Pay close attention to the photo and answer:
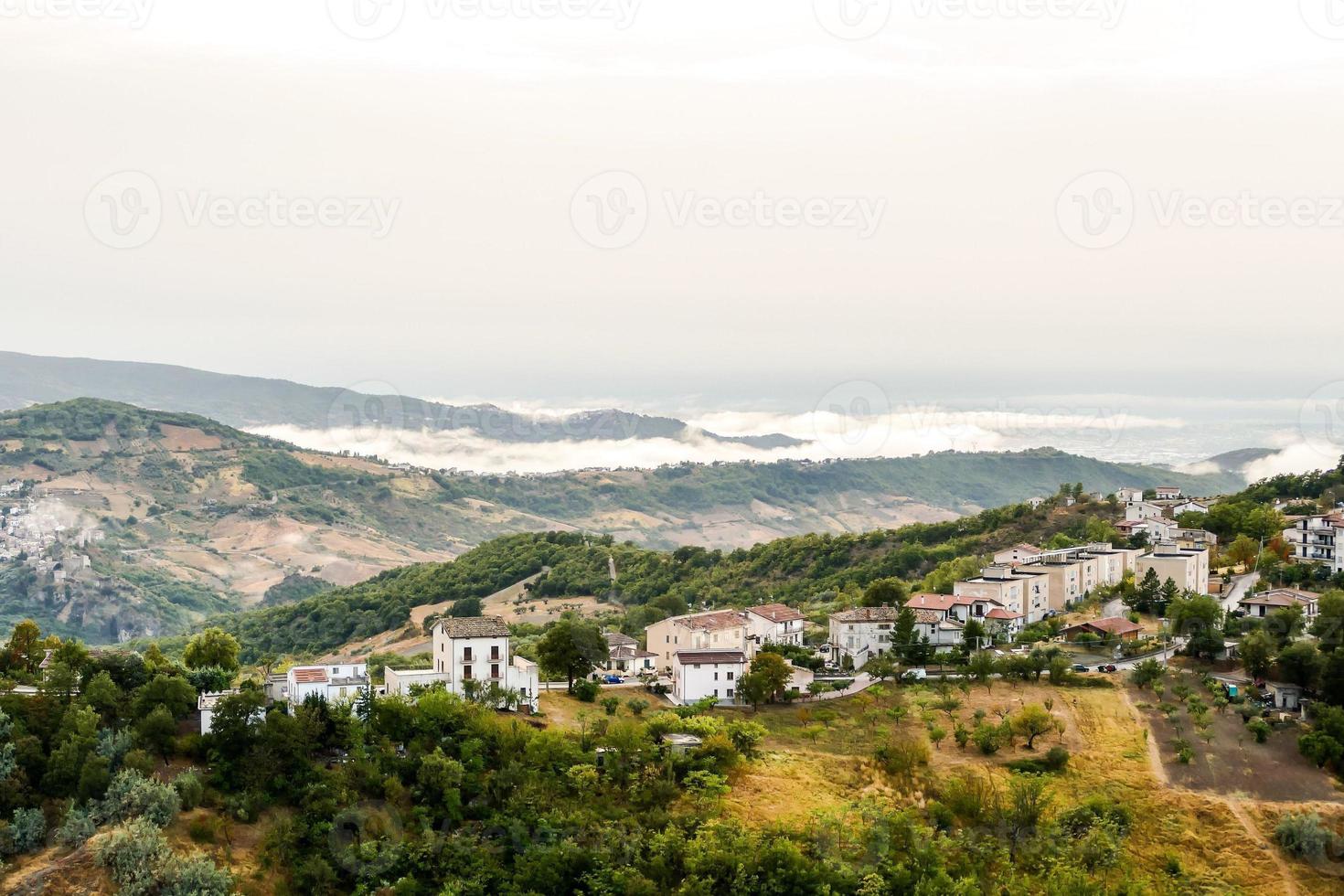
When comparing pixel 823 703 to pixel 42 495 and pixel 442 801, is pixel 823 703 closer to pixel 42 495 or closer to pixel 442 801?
pixel 442 801

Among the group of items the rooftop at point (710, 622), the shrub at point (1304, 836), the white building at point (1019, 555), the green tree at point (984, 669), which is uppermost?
the white building at point (1019, 555)

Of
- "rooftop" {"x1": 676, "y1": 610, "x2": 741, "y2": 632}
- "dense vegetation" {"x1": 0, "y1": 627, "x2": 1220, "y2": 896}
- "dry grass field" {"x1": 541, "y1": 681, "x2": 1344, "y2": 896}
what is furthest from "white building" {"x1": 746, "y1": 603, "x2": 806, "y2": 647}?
"dense vegetation" {"x1": 0, "y1": 627, "x2": 1220, "y2": 896}

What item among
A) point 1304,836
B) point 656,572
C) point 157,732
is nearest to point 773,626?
point 1304,836

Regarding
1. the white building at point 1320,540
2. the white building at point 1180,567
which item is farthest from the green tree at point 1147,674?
the white building at point 1320,540

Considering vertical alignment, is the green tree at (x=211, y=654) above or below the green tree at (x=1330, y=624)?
below

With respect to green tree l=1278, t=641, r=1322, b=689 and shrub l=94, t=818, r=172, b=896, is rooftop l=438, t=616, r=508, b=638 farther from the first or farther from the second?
green tree l=1278, t=641, r=1322, b=689

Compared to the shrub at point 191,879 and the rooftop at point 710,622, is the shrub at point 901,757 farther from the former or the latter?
the shrub at point 191,879

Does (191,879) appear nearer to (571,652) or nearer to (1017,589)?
(571,652)

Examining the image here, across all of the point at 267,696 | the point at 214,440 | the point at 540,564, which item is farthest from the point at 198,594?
the point at 267,696
